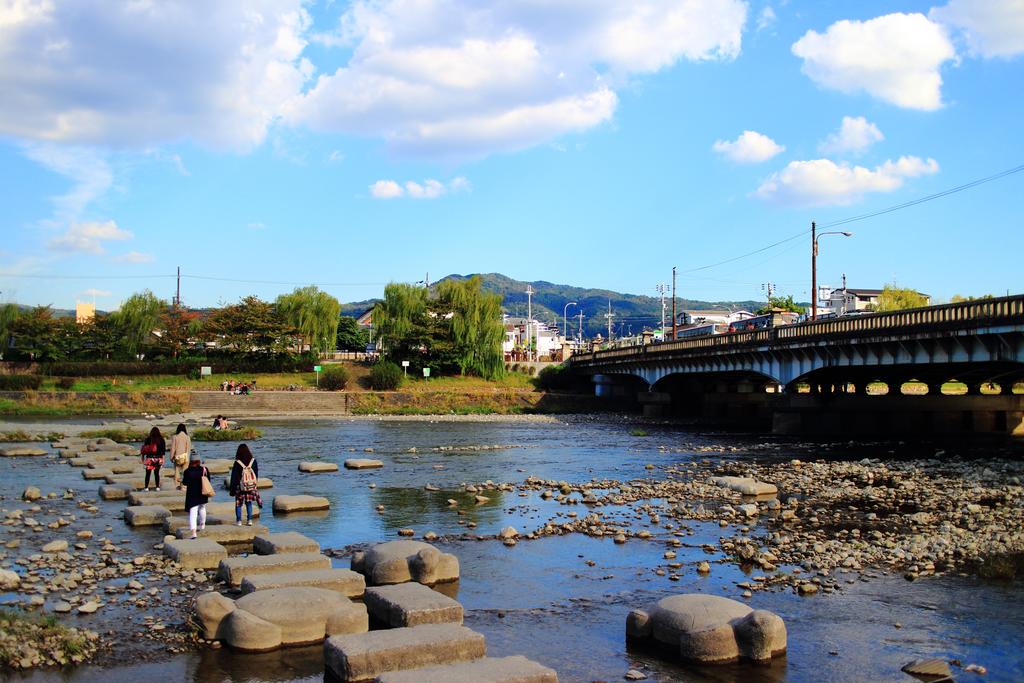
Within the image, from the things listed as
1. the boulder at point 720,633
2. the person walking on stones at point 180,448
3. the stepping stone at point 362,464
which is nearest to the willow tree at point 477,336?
the stepping stone at point 362,464

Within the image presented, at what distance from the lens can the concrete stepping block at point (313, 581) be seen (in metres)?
14.3

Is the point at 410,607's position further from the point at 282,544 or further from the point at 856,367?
the point at 856,367

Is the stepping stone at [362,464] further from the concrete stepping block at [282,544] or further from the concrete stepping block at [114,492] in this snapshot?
the concrete stepping block at [282,544]

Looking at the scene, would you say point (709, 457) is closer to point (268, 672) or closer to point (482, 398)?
point (268, 672)

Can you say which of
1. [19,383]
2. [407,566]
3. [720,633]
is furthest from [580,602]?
[19,383]

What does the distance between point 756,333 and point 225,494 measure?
143 feet

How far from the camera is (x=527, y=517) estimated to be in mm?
24281

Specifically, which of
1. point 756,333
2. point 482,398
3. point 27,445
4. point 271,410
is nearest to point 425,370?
point 482,398

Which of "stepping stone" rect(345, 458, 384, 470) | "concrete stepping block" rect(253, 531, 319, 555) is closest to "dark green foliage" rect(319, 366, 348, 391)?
"stepping stone" rect(345, 458, 384, 470)

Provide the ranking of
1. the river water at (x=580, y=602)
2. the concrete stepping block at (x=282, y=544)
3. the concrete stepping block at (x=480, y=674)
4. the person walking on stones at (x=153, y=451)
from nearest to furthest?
the concrete stepping block at (x=480, y=674)
the river water at (x=580, y=602)
the concrete stepping block at (x=282, y=544)
the person walking on stones at (x=153, y=451)

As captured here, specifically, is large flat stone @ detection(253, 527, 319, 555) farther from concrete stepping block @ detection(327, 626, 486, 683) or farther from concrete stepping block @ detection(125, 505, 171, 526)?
concrete stepping block @ detection(327, 626, 486, 683)

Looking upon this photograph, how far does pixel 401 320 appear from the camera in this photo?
98688 millimetres

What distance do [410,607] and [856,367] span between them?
4883 centimetres

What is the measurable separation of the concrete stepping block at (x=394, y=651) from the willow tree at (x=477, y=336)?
281 feet
